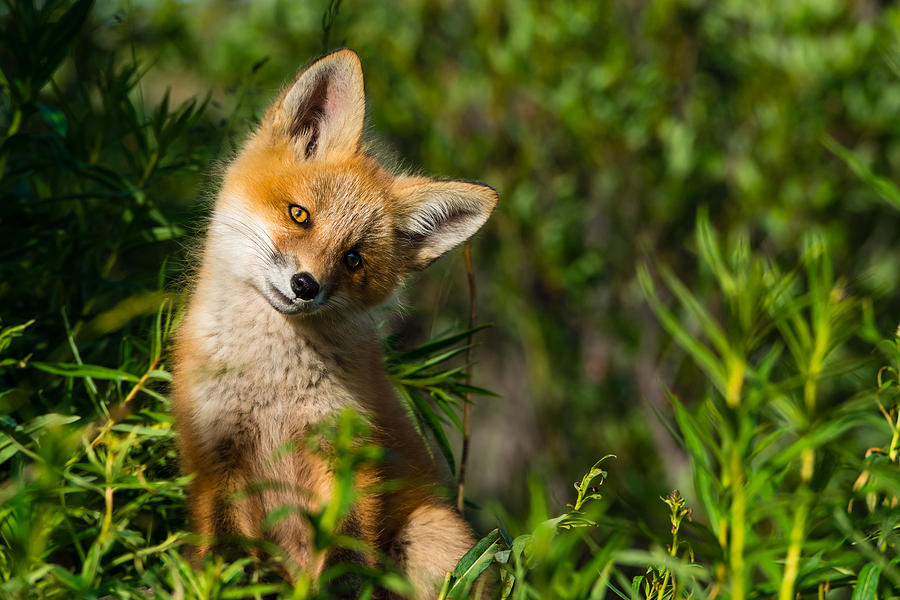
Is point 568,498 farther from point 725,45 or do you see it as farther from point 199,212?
point 199,212

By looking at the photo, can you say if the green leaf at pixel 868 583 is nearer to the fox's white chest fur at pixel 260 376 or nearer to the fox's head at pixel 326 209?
the fox's white chest fur at pixel 260 376

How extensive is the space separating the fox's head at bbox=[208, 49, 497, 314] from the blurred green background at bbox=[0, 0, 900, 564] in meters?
2.53

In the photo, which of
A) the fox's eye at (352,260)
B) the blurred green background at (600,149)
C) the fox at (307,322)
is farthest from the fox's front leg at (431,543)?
the blurred green background at (600,149)

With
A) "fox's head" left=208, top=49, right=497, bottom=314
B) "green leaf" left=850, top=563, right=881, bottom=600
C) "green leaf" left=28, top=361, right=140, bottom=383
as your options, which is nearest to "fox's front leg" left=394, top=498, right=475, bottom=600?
"fox's head" left=208, top=49, right=497, bottom=314

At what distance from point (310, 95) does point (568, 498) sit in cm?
539

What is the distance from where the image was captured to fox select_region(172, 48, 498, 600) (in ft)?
8.57

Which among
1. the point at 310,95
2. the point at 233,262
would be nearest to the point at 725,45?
the point at 310,95

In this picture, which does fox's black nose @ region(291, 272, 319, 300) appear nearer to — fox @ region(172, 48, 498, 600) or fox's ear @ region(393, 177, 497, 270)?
fox @ region(172, 48, 498, 600)

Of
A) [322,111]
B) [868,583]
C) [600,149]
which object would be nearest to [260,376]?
[322,111]

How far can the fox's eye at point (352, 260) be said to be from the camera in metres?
3.14

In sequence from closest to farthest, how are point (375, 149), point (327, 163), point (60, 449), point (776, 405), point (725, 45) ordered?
point (60, 449), point (776, 405), point (327, 163), point (375, 149), point (725, 45)

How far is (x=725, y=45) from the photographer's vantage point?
7.52 m

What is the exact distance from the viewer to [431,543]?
266cm

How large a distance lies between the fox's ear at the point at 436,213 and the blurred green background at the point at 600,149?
2.65m
